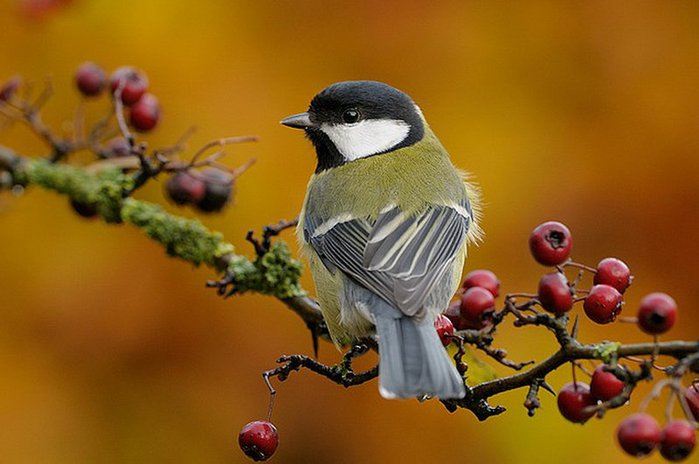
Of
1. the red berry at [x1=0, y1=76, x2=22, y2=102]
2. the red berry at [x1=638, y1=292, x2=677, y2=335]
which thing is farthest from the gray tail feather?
→ the red berry at [x1=0, y1=76, x2=22, y2=102]

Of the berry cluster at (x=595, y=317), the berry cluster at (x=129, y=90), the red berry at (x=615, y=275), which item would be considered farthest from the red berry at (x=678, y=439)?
the berry cluster at (x=129, y=90)

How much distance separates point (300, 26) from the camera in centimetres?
394

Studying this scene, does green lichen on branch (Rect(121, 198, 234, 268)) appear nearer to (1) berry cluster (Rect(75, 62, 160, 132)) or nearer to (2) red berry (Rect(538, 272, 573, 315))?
(1) berry cluster (Rect(75, 62, 160, 132))

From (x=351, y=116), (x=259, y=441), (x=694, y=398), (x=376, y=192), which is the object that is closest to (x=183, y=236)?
(x=376, y=192)

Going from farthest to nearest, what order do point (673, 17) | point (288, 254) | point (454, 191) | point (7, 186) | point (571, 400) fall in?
point (673, 17)
point (7, 186)
point (454, 191)
point (288, 254)
point (571, 400)

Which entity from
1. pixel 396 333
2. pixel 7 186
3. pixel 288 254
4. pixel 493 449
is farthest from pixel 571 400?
pixel 7 186

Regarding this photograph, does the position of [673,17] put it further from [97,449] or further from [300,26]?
[97,449]

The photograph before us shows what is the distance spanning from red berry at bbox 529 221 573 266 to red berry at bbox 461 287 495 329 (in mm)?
190

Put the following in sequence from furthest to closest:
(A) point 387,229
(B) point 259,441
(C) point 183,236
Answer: (C) point 183,236
(A) point 387,229
(B) point 259,441

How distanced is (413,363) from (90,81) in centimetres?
178

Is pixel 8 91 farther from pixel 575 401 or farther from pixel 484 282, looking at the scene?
pixel 575 401

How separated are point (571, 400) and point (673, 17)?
2.57m

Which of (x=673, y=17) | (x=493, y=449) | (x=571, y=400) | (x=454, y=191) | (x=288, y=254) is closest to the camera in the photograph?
(x=571, y=400)

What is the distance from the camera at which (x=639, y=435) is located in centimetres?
165
